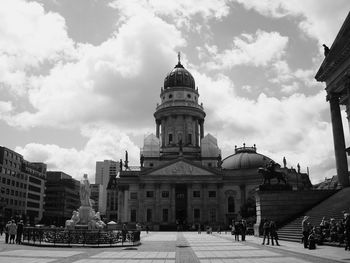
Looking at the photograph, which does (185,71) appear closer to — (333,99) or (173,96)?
(173,96)

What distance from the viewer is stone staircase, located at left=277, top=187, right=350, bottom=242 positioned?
30944 mm

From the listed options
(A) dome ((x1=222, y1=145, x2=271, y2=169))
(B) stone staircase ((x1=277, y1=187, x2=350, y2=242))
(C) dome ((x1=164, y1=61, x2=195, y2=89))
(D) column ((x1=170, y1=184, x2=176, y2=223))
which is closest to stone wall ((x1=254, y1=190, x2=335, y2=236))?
(B) stone staircase ((x1=277, y1=187, x2=350, y2=242))

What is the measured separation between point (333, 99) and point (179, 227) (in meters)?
44.9

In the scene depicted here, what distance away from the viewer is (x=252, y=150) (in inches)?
4242

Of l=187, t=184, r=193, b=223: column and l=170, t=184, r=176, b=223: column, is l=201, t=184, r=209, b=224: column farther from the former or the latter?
l=170, t=184, r=176, b=223: column

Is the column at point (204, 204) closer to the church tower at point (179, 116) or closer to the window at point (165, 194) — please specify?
the window at point (165, 194)

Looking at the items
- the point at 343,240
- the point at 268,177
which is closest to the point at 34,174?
the point at 268,177

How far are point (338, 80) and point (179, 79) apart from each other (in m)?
69.6

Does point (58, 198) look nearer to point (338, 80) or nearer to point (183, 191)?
point (183, 191)

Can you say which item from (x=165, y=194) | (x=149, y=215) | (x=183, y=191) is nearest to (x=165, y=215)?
(x=149, y=215)

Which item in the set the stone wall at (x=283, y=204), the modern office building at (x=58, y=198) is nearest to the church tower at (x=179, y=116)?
the modern office building at (x=58, y=198)

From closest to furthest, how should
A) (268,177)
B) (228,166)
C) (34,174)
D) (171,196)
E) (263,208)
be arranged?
(263,208)
(268,177)
(171,196)
(228,166)
(34,174)

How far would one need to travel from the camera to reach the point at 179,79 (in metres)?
107

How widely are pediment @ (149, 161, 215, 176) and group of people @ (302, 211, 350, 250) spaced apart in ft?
213
